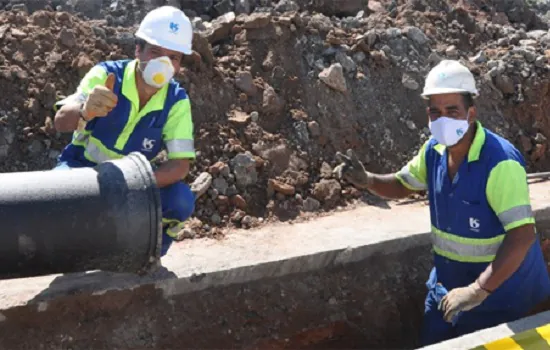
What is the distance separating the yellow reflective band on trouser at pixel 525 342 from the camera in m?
3.26

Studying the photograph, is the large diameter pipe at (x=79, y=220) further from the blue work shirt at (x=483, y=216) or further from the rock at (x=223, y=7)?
the rock at (x=223, y=7)

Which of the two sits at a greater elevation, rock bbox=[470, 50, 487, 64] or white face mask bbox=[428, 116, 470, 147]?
white face mask bbox=[428, 116, 470, 147]

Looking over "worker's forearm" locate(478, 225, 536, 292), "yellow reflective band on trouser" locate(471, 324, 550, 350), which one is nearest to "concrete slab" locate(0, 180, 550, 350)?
"worker's forearm" locate(478, 225, 536, 292)

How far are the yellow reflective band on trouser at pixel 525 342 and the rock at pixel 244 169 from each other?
10.4ft

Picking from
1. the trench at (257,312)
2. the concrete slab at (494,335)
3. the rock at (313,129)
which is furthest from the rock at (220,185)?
the concrete slab at (494,335)

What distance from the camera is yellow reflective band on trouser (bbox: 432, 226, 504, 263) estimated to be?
12.8ft

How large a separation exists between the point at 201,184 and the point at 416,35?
358cm

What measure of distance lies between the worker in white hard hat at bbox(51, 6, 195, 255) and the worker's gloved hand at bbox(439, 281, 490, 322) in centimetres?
162

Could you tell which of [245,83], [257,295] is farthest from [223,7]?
[257,295]

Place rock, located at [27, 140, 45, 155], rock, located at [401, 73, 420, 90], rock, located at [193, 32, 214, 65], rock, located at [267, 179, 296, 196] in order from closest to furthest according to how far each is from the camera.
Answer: rock, located at [27, 140, 45, 155] → rock, located at [267, 179, 296, 196] → rock, located at [193, 32, 214, 65] → rock, located at [401, 73, 420, 90]

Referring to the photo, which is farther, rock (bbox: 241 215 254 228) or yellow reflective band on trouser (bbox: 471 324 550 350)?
rock (bbox: 241 215 254 228)

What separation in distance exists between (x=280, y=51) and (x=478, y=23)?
3.26 m

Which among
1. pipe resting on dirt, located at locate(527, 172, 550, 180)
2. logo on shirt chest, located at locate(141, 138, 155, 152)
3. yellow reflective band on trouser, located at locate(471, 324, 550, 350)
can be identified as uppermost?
logo on shirt chest, located at locate(141, 138, 155, 152)

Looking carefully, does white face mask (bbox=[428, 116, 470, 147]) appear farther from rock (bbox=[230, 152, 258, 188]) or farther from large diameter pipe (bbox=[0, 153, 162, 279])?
rock (bbox=[230, 152, 258, 188])
